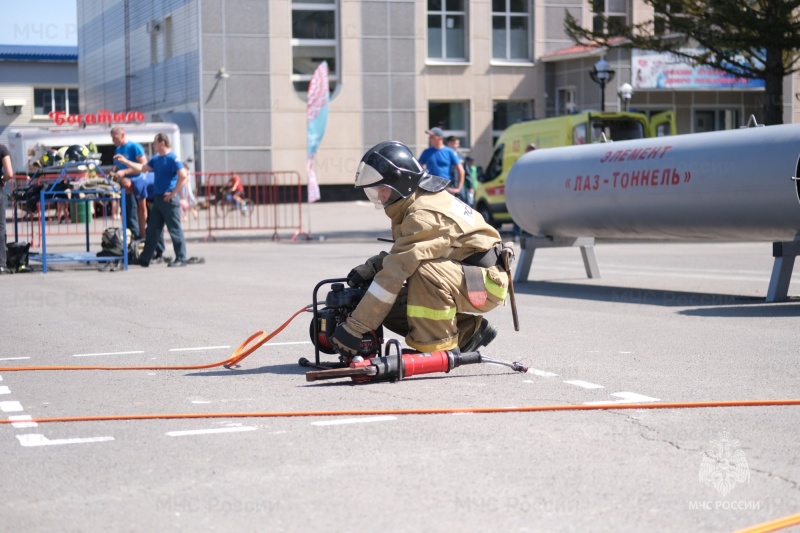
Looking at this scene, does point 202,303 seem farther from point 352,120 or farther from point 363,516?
point 352,120

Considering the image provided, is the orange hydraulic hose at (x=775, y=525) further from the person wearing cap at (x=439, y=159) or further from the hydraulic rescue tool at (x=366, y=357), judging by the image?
the person wearing cap at (x=439, y=159)

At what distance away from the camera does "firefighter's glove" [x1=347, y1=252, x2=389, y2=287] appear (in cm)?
766

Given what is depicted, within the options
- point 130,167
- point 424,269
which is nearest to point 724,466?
point 424,269

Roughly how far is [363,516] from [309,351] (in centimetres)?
455

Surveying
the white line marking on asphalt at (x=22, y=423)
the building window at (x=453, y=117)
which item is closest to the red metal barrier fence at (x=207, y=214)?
the building window at (x=453, y=117)

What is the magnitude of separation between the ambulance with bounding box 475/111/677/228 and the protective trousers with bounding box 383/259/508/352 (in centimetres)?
1684

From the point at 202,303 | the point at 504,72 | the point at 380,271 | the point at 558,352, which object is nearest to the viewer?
the point at 380,271

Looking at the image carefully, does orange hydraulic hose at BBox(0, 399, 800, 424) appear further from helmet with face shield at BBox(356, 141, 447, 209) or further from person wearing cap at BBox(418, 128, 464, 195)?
person wearing cap at BBox(418, 128, 464, 195)

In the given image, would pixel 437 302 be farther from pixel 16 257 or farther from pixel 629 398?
pixel 16 257

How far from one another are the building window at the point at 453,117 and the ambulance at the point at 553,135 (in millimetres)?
13586

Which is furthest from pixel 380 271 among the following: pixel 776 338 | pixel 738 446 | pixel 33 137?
pixel 33 137

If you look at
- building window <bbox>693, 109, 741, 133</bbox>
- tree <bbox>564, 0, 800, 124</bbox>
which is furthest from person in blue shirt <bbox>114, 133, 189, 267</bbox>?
building window <bbox>693, 109, 741, 133</bbox>

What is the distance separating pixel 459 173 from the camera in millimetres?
20531

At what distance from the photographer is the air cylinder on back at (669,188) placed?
465 inches
